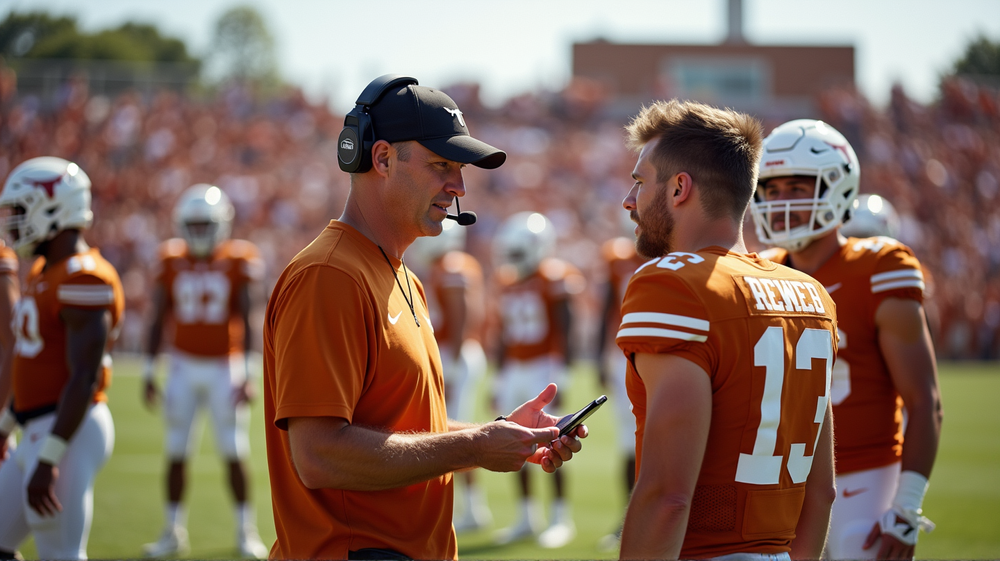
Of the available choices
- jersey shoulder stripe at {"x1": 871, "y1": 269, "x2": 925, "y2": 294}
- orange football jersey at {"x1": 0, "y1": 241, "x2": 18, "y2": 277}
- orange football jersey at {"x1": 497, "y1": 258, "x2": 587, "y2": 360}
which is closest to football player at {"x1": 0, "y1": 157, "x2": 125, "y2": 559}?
orange football jersey at {"x1": 0, "y1": 241, "x2": 18, "y2": 277}

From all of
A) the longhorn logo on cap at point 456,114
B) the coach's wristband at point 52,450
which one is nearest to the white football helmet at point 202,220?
the coach's wristband at point 52,450

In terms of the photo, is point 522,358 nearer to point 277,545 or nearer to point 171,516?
point 171,516

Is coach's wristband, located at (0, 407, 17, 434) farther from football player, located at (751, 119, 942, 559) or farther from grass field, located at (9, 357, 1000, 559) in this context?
football player, located at (751, 119, 942, 559)

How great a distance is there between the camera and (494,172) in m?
25.1

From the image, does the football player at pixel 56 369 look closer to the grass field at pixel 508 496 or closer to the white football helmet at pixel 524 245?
the grass field at pixel 508 496

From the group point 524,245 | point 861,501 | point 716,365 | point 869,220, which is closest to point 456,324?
point 524,245

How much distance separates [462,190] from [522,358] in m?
5.69

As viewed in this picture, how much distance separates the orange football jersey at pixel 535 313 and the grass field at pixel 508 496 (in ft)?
5.19

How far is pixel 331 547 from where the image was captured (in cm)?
231

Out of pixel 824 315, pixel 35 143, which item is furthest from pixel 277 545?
pixel 35 143

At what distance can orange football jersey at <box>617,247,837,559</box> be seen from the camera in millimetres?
2090

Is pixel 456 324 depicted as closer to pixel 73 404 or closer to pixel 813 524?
pixel 73 404

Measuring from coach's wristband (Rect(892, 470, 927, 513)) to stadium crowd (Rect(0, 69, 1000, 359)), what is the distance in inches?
653

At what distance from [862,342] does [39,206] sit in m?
4.02
